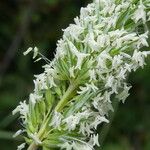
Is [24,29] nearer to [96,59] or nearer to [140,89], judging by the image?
[140,89]

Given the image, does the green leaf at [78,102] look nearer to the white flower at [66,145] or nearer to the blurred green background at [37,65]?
the white flower at [66,145]

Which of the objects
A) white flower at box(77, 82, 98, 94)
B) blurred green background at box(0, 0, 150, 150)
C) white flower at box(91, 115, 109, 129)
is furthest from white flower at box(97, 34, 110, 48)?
blurred green background at box(0, 0, 150, 150)

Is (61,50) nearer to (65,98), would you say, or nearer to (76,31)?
(76,31)

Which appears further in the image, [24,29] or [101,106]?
[24,29]

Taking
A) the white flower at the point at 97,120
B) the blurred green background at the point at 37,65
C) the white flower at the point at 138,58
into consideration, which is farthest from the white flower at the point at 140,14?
the blurred green background at the point at 37,65

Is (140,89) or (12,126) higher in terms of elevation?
(12,126)

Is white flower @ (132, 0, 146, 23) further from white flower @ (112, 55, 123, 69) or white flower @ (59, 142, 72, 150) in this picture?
white flower @ (59, 142, 72, 150)

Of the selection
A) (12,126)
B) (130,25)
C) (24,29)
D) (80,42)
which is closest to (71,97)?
(80,42)

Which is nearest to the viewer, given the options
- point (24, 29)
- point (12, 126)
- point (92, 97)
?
point (92, 97)

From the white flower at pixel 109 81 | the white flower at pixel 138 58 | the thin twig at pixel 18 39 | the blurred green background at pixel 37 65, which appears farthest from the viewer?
the thin twig at pixel 18 39

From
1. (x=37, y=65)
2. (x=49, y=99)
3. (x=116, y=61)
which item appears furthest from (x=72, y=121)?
(x=37, y=65)
